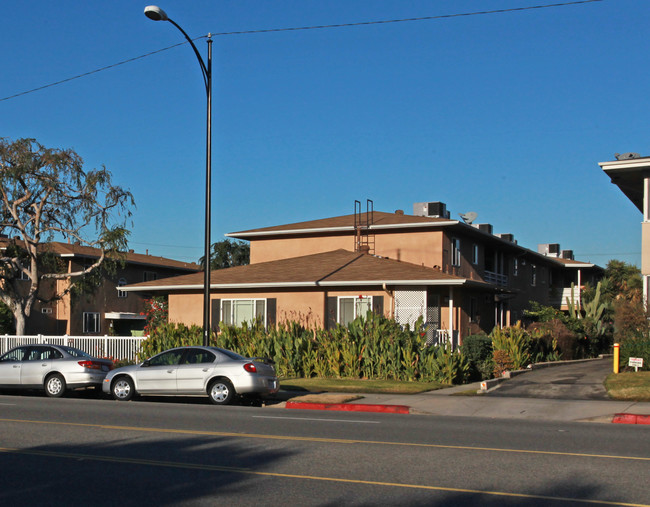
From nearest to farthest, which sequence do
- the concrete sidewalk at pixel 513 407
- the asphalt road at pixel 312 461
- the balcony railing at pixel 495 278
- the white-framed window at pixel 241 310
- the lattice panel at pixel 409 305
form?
the asphalt road at pixel 312 461 < the concrete sidewalk at pixel 513 407 < the lattice panel at pixel 409 305 < the white-framed window at pixel 241 310 < the balcony railing at pixel 495 278

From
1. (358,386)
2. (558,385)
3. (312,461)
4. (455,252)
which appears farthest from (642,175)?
(312,461)

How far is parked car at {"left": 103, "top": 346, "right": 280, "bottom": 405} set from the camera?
18000mm

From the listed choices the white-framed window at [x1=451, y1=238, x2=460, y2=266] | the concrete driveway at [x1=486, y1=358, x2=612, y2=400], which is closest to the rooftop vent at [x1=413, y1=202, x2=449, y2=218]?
the white-framed window at [x1=451, y1=238, x2=460, y2=266]

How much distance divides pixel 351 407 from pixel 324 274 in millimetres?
11694

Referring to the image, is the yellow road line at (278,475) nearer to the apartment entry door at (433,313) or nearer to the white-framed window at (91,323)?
the apartment entry door at (433,313)

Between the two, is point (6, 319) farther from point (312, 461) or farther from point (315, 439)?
point (312, 461)

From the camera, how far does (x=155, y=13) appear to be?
730 inches

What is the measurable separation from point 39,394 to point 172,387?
244 inches

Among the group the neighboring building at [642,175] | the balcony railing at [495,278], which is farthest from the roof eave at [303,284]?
the balcony railing at [495,278]

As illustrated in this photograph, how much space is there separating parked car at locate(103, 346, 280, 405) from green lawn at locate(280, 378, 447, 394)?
2.83m

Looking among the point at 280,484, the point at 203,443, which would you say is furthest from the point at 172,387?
the point at 280,484

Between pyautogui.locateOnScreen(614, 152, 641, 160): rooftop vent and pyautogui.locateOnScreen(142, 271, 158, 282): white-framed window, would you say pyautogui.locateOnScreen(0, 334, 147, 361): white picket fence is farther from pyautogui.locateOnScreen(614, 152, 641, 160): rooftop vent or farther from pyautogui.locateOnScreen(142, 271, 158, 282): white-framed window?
pyautogui.locateOnScreen(142, 271, 158, 282): white-framed window

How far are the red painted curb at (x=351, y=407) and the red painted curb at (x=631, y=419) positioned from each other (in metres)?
4.47

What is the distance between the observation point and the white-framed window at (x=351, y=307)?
94.2 feet
